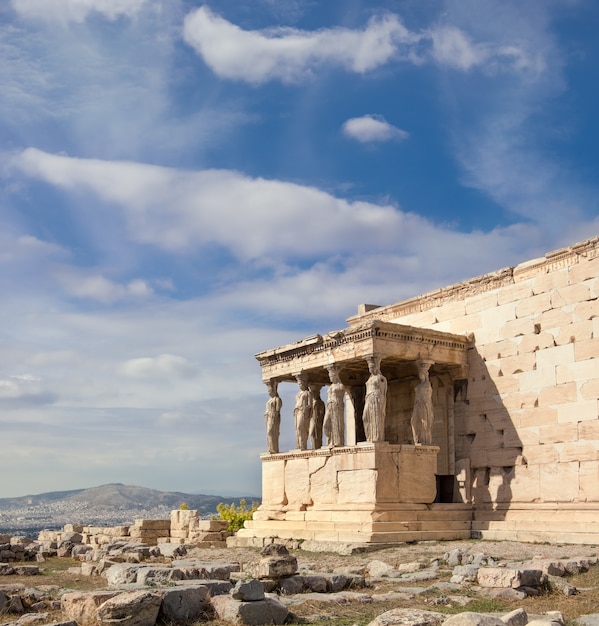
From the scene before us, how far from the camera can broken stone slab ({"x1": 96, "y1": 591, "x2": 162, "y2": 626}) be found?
782 cm

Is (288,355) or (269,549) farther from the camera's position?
(288,355)

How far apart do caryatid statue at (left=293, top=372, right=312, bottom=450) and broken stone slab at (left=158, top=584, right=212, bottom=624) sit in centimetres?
1041

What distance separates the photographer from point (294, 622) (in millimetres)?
8352

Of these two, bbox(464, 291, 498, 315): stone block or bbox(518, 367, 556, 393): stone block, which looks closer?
bbox(518, 367, 556, 393): stone block

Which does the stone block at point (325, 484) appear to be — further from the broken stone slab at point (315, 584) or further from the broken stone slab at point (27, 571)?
the broken stone slab at point (315, 584)

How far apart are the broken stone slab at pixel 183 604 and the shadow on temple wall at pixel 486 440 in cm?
965

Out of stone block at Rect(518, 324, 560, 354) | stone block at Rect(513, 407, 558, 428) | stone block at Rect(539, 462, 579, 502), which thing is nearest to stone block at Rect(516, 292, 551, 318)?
stone block at Rect(518, 324, 560, 354)

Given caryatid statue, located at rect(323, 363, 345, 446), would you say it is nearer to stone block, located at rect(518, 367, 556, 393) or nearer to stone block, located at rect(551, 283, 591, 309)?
stone block, located at rect(518, 367, 556, 393)

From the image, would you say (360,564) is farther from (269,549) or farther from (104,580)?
(104,580)

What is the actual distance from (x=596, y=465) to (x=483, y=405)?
296cm

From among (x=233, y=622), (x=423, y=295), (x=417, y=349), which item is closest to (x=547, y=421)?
(x=417, y=349)

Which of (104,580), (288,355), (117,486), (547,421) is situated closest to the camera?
(104,580)

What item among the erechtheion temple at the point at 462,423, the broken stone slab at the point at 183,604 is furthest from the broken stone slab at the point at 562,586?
the erechtheion temple at the point at 462,423

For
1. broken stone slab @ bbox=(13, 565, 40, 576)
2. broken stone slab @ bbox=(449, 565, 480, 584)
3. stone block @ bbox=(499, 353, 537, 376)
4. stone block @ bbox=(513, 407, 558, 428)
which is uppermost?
stone block @ bbox=(499, 353, 537, 376)
